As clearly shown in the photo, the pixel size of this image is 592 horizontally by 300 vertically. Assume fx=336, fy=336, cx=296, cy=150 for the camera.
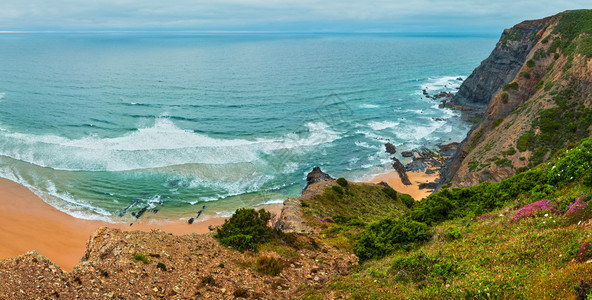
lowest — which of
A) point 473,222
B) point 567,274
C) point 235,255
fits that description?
point 235,255

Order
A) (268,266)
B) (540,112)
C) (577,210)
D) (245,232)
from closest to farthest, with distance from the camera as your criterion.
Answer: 1. (577,210)
2. (268,266)
3. (245,232)
4. (540,112)

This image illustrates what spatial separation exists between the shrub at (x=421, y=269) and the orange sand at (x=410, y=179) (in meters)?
36.0

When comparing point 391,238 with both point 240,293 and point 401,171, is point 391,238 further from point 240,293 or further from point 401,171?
point 401,171

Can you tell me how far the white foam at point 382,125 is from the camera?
75562 millimetres

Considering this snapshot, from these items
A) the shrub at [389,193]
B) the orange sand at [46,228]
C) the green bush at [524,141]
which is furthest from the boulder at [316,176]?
the green bush at [524,141]

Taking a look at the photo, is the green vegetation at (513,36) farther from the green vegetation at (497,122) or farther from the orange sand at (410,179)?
the orange sand at (410,179)

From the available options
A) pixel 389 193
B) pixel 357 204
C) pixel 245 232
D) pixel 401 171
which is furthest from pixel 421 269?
pixel 401 171

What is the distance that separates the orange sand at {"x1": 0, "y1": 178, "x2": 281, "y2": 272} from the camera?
3469 centimetres

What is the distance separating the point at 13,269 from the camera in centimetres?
1284

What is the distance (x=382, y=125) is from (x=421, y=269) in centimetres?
6588

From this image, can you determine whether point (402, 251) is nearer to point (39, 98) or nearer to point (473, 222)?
point (473, 222)

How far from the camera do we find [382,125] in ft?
253

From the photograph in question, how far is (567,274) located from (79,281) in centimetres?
1661

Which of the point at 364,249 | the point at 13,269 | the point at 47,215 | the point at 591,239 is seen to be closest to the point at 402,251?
the point at 364,249
